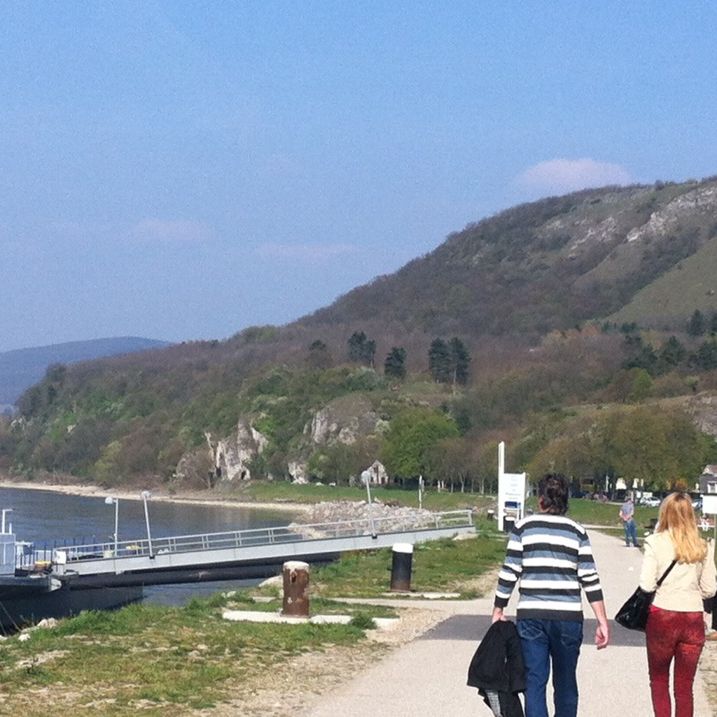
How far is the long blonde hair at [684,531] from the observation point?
888 centimetres

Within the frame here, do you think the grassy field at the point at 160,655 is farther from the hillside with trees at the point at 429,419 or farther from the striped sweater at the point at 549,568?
the hillside with trees at the point at 429,419

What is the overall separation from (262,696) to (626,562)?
64.4ft

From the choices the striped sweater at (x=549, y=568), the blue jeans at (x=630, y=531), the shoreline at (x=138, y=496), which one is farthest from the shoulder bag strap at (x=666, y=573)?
the shoreline at (x=138, y=496)

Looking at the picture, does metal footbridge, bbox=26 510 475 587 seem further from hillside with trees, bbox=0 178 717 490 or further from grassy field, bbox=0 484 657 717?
hillside with trees, bbox=0 178 717 490

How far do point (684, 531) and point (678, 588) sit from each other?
12.6 inches

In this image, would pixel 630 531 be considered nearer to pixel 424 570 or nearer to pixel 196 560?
pixel 196 560

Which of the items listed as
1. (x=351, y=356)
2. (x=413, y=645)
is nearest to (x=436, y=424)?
(x=351, y=356)

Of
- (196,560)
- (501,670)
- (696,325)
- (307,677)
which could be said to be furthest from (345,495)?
(501,670)

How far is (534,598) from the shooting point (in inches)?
Result: 345

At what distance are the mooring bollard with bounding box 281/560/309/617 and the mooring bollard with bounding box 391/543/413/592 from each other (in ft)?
15.9

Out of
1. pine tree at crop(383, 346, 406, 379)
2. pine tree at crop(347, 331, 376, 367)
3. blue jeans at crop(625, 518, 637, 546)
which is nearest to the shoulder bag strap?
blue jeans at crop(625, 518, 637, 546)

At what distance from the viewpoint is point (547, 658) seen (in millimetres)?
8727

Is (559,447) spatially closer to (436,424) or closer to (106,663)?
(436,424)

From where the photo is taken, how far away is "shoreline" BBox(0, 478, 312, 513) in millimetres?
128875
